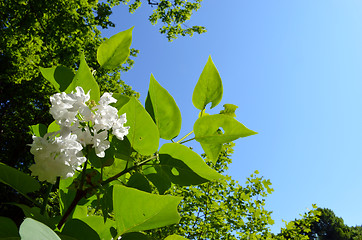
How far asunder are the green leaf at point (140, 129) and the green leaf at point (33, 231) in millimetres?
313

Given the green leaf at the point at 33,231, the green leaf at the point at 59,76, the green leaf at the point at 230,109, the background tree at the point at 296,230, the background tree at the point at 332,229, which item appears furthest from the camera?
the background tree at the point at 332,229

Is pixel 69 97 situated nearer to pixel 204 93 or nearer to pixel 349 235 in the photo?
pixel 204 93

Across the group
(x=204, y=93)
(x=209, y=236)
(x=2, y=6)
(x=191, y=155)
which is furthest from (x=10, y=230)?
(x=2, y=6)

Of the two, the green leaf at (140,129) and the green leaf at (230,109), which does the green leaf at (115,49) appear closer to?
the green leaf at (140,129)

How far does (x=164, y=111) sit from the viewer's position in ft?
2.25

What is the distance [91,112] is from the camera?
593 mm

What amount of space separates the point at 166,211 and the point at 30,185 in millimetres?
344

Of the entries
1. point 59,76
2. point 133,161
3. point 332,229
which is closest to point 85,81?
point 59,76

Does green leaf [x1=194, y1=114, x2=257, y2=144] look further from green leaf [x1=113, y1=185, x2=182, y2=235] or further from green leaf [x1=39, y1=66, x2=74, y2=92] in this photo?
green leaf [x1=39, y1=66, x2=74, y2=92]

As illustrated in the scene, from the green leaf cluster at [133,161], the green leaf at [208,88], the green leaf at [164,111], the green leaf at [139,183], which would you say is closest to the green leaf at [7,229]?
the green leaf cluster at [133,161]

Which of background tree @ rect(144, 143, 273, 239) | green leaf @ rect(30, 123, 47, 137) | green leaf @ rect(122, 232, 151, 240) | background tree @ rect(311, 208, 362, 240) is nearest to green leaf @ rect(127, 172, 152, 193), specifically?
green leaf @ rect(122, 232, 151, 240)

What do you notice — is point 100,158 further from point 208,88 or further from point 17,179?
point 208,88

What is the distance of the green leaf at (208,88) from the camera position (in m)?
0.70

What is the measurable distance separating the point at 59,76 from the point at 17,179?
0.89ft
